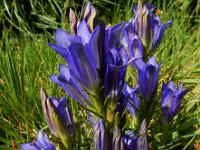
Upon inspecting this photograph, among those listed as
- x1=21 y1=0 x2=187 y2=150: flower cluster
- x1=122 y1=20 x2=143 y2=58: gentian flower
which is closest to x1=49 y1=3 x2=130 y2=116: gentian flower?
x1=21 y1=0 x2=187 y2=150: flower cluster

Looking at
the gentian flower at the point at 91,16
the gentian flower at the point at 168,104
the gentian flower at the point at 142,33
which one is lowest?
the gentian flower at the point at 168,104

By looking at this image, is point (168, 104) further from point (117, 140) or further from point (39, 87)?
point (39, 87)

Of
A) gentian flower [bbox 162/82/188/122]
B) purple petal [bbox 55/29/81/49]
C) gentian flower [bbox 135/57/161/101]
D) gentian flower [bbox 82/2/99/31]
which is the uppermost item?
gentian flower [bbox 82/2/99/31]

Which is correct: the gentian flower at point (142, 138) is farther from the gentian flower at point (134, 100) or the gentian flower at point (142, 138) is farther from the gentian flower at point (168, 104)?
the gentian flower at point (168, 104)

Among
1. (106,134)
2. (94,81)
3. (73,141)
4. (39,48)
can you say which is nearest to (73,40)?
(94,81)

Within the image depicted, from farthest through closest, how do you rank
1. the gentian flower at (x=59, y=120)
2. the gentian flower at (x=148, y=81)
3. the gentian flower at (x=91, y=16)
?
the gentian flower at (x=148, y=81) < the gentian flower at (x=59, y=120) < the gentian flower at (x=91, y=16)

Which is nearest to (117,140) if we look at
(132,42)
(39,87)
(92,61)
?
(92,61)

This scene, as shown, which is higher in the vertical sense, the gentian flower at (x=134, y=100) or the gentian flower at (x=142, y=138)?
the gentian flower at (x=134, y=100)

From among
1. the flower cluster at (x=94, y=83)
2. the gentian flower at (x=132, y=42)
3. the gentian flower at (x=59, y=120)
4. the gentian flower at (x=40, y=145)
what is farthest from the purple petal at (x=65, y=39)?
the gentian flower at (x=132, y=42)

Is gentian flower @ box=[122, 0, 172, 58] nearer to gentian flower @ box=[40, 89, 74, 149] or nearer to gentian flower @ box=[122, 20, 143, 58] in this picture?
gentian flower @ box=[122, 20, 143, 58]
